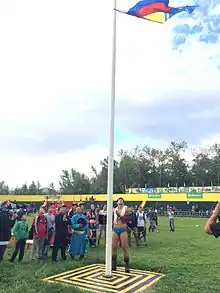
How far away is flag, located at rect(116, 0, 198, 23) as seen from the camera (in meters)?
8.56

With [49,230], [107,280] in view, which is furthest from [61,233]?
[107,280]

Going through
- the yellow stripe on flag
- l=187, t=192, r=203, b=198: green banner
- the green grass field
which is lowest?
the green grass field

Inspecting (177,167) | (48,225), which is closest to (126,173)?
(177,167)

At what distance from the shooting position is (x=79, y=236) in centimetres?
1117

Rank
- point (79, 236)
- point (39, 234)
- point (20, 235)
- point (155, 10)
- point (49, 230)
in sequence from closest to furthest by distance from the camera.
→ point (155, 10) < point (20, 235) < point (39, 234) < point (79, 236) < point (49, 230)

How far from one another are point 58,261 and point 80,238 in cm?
100

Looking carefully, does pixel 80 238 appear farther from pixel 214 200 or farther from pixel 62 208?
pixel 214 200

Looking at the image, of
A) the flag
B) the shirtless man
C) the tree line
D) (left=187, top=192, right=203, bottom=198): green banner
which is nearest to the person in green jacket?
the shirtless man

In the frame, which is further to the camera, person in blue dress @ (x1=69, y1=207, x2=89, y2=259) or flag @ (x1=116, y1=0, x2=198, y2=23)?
person in blue dress @ (x1=69, y1=207, x2=89, y2=259)

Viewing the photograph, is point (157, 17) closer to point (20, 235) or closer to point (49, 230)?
point (20, 235)

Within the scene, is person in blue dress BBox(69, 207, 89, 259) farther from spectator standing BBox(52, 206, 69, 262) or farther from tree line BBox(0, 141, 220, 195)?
tree line BBox(0, 141, 220, 195)

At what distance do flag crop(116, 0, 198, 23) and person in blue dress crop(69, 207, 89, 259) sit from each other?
6431 mm

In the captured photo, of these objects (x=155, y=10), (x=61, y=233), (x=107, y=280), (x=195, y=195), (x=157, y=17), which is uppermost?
(x=155, y=10)

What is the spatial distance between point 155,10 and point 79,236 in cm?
705
